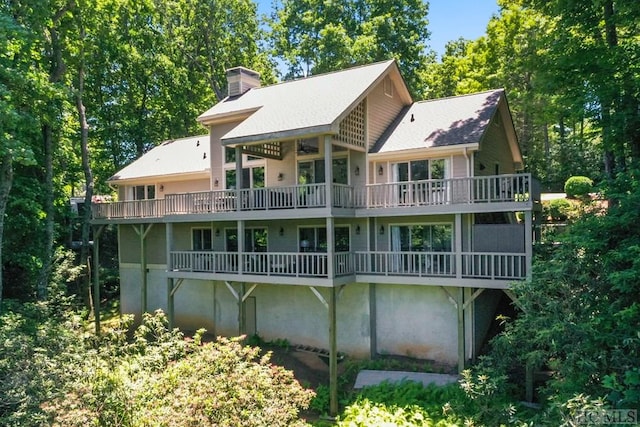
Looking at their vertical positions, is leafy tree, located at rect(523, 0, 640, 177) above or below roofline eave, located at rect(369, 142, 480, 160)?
above

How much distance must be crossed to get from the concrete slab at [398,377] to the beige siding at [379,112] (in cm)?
796

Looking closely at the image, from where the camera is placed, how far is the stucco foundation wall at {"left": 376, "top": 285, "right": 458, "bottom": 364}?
1489cm

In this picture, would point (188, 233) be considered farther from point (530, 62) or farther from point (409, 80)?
point (409, 80)

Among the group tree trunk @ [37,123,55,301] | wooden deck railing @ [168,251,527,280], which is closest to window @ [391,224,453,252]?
wooden deck railing @ [168,251,527,280]

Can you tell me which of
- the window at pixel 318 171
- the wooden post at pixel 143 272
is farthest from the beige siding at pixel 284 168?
the wooden post at pixel 143 272

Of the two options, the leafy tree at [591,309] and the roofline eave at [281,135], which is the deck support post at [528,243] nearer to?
the leafy tree at [591,309]

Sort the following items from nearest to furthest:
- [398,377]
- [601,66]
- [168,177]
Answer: [601,66]
[398,377]
[168,177]

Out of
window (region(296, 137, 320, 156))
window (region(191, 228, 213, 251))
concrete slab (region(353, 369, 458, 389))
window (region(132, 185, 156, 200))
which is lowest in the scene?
concrete slab (region(353, 369, 458, 389))

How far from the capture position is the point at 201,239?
2086 centimetres

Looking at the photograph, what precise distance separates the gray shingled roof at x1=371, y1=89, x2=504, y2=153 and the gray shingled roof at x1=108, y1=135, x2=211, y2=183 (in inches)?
341

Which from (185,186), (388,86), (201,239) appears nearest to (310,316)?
(201,239)

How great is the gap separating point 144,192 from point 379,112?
13.0 metres

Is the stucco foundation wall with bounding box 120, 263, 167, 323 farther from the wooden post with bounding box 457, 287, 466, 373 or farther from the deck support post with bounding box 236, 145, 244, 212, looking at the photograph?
the wooden post with bounding box 457, 287, 466, 373

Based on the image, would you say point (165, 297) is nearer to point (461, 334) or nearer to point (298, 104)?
point (298, 104)
